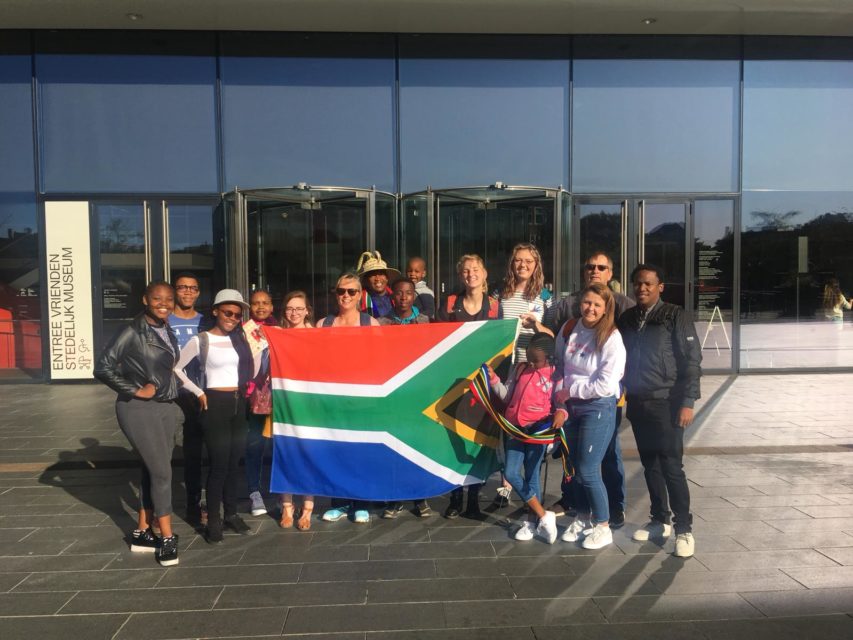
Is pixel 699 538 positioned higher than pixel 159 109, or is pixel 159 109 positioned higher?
pixel 159 109

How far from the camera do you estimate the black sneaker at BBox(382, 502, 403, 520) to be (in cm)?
525

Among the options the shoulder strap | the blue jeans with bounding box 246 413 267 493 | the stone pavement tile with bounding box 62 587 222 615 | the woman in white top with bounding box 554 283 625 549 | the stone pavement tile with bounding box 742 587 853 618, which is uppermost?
the shoulder strap

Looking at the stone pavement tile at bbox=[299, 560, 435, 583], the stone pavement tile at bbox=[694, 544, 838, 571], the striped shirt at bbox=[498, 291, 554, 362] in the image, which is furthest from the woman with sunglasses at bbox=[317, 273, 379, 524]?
the stone pavement tile at bbox=[694, 544, 838, 571]

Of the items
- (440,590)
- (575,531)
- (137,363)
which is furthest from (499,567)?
(137,363)

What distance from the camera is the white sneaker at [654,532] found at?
467cm

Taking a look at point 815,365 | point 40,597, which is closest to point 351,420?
point 40,597

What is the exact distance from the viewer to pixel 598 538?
4559 mm

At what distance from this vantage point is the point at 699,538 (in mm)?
4738

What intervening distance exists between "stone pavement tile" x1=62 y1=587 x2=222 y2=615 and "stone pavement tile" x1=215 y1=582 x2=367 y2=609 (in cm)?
10

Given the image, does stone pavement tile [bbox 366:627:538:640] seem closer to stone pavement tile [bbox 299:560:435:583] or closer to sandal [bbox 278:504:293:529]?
stone pavement tile [bbox 299:560:435:583]

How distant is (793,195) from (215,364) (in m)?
11.3

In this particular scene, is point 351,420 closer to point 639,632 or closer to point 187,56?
point 639,632

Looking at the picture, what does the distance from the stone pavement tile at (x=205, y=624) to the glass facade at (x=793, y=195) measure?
10878 mm

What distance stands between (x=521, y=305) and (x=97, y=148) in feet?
31.1
